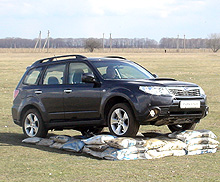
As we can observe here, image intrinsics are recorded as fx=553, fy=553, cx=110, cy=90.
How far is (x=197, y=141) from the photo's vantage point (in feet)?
32.0

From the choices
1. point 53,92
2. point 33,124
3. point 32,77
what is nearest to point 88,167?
point 53,92

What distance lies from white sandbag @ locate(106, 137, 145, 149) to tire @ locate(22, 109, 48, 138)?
7.89ft

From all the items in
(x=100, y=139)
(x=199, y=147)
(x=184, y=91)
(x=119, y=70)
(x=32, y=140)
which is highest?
(x=119, y=70)

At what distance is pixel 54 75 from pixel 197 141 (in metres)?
3.00

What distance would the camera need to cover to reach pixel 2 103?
19047 mm

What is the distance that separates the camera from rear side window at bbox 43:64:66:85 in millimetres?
10862

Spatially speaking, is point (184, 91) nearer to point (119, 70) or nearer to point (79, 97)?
point (119, 70)

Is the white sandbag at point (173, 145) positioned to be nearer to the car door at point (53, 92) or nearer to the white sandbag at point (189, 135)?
the white sandbag at point (189, 135)

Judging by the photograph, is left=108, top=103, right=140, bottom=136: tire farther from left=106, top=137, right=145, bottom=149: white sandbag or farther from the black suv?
left=106, top=137, right=145, bottom=149: white sandbag

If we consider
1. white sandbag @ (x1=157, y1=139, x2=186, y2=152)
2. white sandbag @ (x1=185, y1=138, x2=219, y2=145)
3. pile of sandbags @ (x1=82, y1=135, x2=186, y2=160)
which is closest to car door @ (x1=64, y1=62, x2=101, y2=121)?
pile of sandbags @ (x1=82, y1=135, x2=186, y2=160)

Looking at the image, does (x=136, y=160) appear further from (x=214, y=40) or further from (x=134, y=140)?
(x=214, y=40)

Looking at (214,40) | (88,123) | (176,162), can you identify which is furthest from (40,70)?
(214,40)

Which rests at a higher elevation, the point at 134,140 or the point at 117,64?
the point at 117,64

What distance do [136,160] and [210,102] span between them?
10.5m
